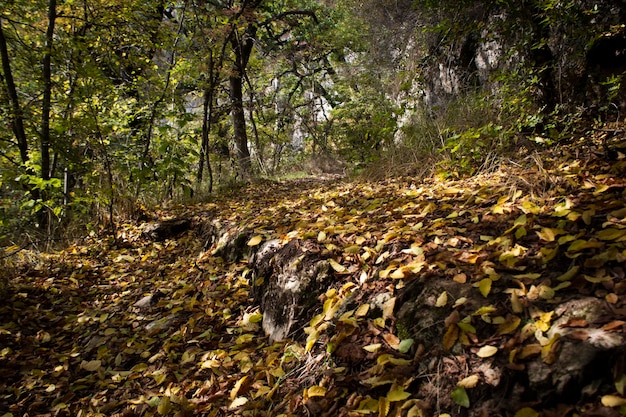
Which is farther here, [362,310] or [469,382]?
[362,310]

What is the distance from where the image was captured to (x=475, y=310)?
4.78ft

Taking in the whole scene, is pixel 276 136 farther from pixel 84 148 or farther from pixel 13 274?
pixel 13 274

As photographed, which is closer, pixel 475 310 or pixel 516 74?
pixel 475 310

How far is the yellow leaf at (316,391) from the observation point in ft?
4.90

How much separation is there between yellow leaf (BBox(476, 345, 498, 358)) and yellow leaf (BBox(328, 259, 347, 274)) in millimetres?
935

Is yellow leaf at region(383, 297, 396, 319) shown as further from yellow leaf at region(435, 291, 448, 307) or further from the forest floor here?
yellow leaf at region(435, 291, 448, 307)

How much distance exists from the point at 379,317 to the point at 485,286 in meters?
0.48

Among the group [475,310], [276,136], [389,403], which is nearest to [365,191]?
[475,310]

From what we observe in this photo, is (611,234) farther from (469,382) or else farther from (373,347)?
(373,347)

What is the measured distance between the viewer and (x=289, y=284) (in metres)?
2.29

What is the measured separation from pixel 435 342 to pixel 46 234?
421cm

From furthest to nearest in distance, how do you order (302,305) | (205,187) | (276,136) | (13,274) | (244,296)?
(276,136), (205,187), (13,274), (244,296), (302,305)

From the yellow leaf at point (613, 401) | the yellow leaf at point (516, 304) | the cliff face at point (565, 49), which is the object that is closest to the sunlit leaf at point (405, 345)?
the yellow leaf at point (516, 304)

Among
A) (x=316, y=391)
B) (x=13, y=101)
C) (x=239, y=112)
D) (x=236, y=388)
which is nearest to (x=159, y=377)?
(x=236, y=388)
